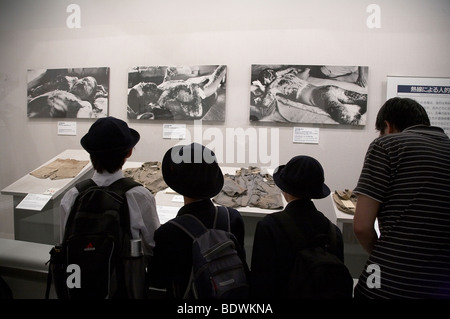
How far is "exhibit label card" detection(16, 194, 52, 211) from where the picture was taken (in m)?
2.11

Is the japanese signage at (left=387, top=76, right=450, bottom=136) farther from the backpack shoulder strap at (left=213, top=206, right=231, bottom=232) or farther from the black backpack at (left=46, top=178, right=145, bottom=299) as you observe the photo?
the black backpack at (left=46, top=178, right=145, bottom=299)

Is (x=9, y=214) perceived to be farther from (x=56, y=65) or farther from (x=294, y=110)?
(x=294, y=110)

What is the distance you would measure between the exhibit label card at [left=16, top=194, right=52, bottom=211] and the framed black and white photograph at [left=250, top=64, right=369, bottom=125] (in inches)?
79.6

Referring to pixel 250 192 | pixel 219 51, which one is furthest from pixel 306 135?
pixel 219 51

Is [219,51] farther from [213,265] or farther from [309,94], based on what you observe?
[213,265]

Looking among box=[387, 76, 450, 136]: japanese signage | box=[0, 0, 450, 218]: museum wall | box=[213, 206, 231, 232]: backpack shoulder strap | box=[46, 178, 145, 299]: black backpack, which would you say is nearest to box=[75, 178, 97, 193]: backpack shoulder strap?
box=[46, 178, 145, 299]: black backpack

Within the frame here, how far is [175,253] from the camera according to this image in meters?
1.10

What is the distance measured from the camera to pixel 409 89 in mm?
2574

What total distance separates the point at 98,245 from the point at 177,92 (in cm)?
213

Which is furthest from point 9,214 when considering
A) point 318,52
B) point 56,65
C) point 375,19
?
point 375,19

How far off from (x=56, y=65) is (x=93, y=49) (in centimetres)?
44

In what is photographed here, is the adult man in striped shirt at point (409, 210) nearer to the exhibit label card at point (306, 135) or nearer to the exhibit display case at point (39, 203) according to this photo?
the exhibit label card at point (306, 135)

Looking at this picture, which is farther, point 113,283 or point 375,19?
point 375,19
